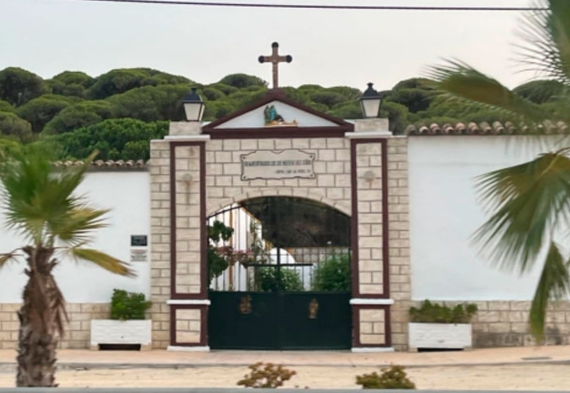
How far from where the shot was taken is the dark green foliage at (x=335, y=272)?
52.6 ft

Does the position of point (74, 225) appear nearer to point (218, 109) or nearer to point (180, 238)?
point (180, 238)

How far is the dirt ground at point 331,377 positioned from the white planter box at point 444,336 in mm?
1693

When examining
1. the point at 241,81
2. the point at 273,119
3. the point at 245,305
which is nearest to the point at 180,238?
the point at 245,305

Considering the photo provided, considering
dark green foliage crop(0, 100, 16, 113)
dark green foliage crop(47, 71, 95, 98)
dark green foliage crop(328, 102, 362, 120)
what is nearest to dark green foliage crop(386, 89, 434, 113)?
dark green foliage crop(328, 102, 362, 120)

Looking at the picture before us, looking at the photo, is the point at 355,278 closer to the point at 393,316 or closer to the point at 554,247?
the point at 393,316

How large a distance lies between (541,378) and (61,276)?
8846 mm

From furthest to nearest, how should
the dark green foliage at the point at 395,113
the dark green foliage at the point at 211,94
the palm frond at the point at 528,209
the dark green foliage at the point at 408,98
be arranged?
1. the dark green foliage at the point at 211,94
2. the dark green foliage at the point at 408,98
3. the dark green foliage at the point at 395,113
4. the palm frond at the point at 528,209

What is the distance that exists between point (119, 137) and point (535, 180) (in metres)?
42.7

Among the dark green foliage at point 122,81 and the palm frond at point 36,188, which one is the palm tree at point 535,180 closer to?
the palm frond at point 36,188

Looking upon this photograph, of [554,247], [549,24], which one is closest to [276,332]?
[554,247]

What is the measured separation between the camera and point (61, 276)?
16250 millimetres

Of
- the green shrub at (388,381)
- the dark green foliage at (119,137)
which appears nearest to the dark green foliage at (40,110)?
the dark green foliage at (119,137)

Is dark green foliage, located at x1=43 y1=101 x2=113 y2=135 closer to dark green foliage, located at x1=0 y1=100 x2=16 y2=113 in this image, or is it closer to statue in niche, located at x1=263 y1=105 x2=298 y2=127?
dark green foliage, located at x1=0 y1=100 x2=16 y2=113

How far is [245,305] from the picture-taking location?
626 inches
